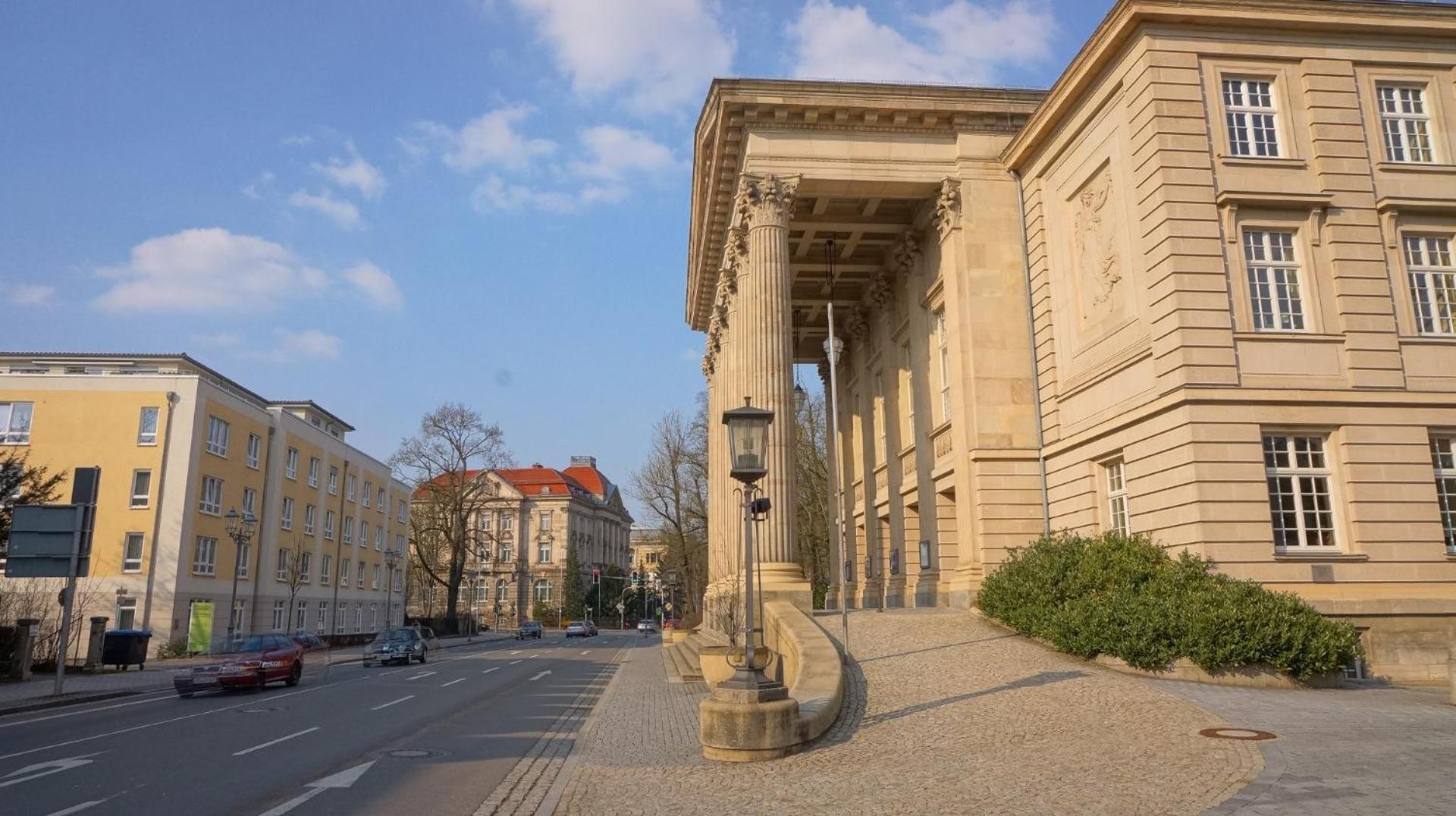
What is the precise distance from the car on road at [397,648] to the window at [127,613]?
12393mm

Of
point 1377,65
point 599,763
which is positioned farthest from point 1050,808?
point 1377,65

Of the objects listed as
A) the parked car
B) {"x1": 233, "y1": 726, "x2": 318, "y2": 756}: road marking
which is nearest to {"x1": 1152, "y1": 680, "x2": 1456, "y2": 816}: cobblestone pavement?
{"x1": 233, "y1": 726, "x2": 318, "y2": 756}: road marking

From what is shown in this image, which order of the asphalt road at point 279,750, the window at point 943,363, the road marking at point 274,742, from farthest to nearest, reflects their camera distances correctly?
the window at point 943,363, the road marking at point 274,742, the asphalt road at point 279,750

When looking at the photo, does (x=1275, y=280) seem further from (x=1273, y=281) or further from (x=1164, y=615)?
(x=1164, y=615)

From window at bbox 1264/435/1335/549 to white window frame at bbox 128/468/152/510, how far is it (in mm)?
43510

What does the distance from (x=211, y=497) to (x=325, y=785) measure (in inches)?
1601

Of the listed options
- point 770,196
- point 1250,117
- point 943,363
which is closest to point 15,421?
point 770,196

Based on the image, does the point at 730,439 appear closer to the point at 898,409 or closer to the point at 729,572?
the point at 729,572

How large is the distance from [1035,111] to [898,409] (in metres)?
11.2

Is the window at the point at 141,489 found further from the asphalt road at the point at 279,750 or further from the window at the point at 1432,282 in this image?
the window at the point at 1432,282

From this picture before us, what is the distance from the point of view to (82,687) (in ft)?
77.9

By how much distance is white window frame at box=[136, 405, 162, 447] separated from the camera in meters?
42.3

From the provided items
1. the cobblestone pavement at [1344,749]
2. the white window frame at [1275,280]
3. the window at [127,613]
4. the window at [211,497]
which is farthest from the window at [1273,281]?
the window at [127,613]

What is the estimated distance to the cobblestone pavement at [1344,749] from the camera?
7.40 meters
